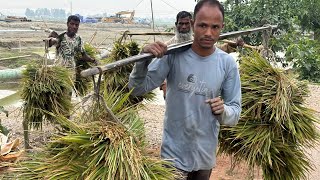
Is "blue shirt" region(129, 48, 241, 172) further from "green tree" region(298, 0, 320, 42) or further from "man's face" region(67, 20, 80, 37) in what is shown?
"green tree" region(298, 0, 320, 42)

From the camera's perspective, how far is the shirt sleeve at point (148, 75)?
2.13 metres

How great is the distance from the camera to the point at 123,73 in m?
4.46

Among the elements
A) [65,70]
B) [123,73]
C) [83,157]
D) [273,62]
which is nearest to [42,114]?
[65,70]

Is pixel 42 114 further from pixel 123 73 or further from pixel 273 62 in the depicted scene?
pixel 273 62

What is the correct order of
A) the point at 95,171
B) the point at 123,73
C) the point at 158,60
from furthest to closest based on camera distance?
1. the point at 123,73
2. the point at 158,60
3. the point at 95,171

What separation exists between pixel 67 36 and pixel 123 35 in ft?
4.78

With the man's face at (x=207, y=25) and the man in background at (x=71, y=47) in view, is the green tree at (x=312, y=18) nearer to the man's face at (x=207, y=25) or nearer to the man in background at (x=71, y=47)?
the man in background at (x=71, y=47)

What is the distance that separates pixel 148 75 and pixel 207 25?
399 mm

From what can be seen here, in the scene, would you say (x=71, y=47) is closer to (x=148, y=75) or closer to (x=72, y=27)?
(x=72, y=27)

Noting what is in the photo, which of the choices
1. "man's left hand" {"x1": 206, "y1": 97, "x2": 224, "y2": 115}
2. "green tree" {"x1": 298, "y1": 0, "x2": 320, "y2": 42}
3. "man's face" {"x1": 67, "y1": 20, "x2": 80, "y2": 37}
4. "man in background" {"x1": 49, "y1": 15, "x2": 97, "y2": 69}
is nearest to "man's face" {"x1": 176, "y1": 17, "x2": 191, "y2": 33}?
"man in background" {"x1": 49, "y1": 15, "x2": 97, "y2": 69}

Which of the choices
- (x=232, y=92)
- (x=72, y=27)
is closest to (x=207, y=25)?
(x=232, y=92)

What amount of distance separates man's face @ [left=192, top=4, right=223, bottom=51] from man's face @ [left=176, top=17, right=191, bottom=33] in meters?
2.65

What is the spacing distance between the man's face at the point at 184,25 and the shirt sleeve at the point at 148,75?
261cm

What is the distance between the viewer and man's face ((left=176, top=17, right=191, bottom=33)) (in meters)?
4.79
